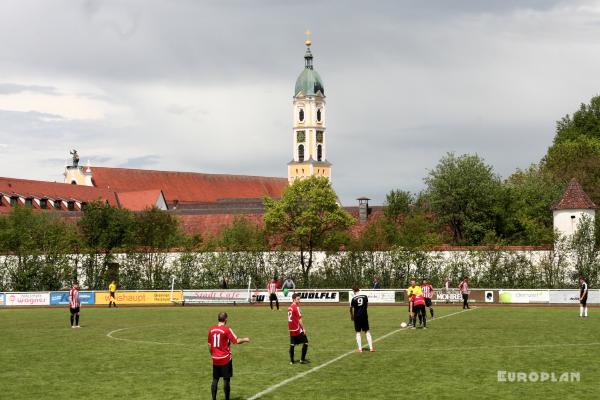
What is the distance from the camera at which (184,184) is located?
593 ft

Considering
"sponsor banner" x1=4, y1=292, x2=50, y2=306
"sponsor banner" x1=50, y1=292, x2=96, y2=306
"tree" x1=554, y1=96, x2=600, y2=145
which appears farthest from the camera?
"tree" x1=554, y1=96, x2=600, y2=145

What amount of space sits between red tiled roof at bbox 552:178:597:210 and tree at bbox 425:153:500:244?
17482mm

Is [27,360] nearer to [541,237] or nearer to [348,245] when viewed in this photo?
[348,245]

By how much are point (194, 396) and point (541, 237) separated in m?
64.0

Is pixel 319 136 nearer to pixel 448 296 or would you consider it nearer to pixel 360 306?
pixel 448 296

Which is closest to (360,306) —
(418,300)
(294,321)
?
(294,321)

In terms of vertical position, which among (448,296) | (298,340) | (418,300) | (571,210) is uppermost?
(571,210)

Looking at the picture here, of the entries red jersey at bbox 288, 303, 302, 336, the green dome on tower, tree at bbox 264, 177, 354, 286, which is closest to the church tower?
the green dome on tower

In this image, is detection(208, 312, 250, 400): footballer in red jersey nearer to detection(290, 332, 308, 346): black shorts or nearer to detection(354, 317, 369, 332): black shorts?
detection(290, 332, 308, 346): black shorts

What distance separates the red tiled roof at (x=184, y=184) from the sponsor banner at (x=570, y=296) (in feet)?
347

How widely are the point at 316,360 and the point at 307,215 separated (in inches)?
2214

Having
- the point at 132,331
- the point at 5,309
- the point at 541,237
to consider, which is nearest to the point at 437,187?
the point at 541,237

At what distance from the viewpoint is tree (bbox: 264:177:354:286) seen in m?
83.8

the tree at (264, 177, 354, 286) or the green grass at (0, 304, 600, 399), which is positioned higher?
the tree at (264, 177, 354, 286)
